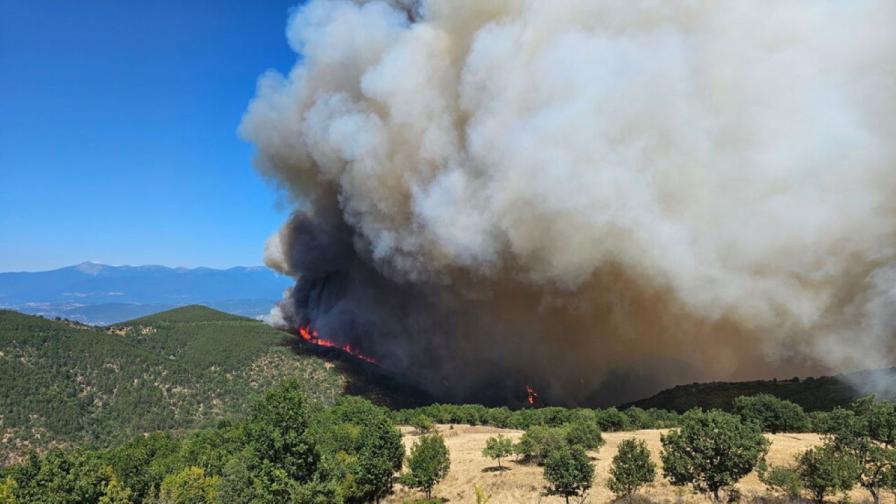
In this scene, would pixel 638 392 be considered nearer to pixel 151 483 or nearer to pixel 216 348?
pixel 151 483

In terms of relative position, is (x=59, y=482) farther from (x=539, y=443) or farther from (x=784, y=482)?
(x=784, y=482)

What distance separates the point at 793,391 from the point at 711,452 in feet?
119

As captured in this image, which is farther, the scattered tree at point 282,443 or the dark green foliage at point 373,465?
the dark green foliage at point 373,465

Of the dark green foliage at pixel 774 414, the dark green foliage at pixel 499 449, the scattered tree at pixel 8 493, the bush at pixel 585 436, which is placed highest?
the dark green foliage at pixel 774 414

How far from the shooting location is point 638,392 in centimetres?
5584

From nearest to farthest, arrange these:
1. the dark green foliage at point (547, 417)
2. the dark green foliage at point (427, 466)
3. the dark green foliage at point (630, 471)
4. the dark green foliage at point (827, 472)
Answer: the dark green foliage at point (827, 472) → the dark green foliage at point (630, 471) → the dark green foliage at point (427, 466) → the dark green foliage at point (547, 417)

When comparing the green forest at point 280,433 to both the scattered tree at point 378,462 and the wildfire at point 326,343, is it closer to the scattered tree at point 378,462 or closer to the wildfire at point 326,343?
the scattered tree at point 378,462

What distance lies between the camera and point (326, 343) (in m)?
86.4

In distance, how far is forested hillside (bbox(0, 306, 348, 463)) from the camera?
5445 centimetres

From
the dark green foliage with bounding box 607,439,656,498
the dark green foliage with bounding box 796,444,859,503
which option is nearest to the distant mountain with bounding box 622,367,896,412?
the dark green foliage with bounding box 796,444,859,503

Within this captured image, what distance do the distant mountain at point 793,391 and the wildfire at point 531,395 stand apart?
39.3 ft

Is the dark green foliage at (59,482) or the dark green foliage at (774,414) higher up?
the dark green foliage at (774,414)

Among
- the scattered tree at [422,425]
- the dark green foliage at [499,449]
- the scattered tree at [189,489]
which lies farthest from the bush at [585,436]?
the scattered tree at [189,489]

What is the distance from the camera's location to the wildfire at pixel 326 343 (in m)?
81.9
